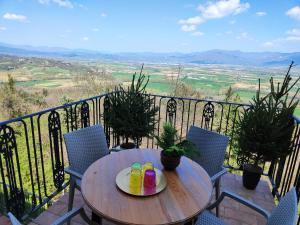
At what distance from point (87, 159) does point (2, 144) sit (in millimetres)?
732

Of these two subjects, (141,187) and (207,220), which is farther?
(207,220)

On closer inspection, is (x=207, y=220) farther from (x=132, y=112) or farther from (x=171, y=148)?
(x=132, y=112)

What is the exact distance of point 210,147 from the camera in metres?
2.18

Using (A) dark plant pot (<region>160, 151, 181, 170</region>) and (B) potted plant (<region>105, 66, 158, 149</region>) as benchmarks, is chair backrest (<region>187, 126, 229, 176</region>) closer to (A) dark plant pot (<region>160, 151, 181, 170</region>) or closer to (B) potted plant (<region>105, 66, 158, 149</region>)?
(A) dark plant pot (<region>160, 151, 181, 170</region>)

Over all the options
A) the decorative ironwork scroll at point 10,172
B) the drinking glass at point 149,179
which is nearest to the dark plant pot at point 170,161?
the drinking glass at point 149,179

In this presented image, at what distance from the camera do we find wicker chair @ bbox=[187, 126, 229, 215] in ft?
6.83

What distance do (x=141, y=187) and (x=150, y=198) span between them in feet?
0.37

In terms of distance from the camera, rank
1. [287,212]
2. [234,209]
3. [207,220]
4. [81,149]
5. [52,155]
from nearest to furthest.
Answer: [287,212], [207,220], [81,149], [234,209], [52,155]

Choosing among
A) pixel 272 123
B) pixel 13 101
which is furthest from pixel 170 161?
pixel 13 101

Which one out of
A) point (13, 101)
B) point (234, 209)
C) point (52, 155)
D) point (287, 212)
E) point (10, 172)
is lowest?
point (13, 101)

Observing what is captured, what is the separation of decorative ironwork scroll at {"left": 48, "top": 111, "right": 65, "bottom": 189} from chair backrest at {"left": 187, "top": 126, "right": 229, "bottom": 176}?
1.52 metres

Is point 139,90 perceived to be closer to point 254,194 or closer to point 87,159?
point 87,159

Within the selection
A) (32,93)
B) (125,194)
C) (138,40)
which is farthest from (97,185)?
(138,40)

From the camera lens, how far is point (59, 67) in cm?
2689
